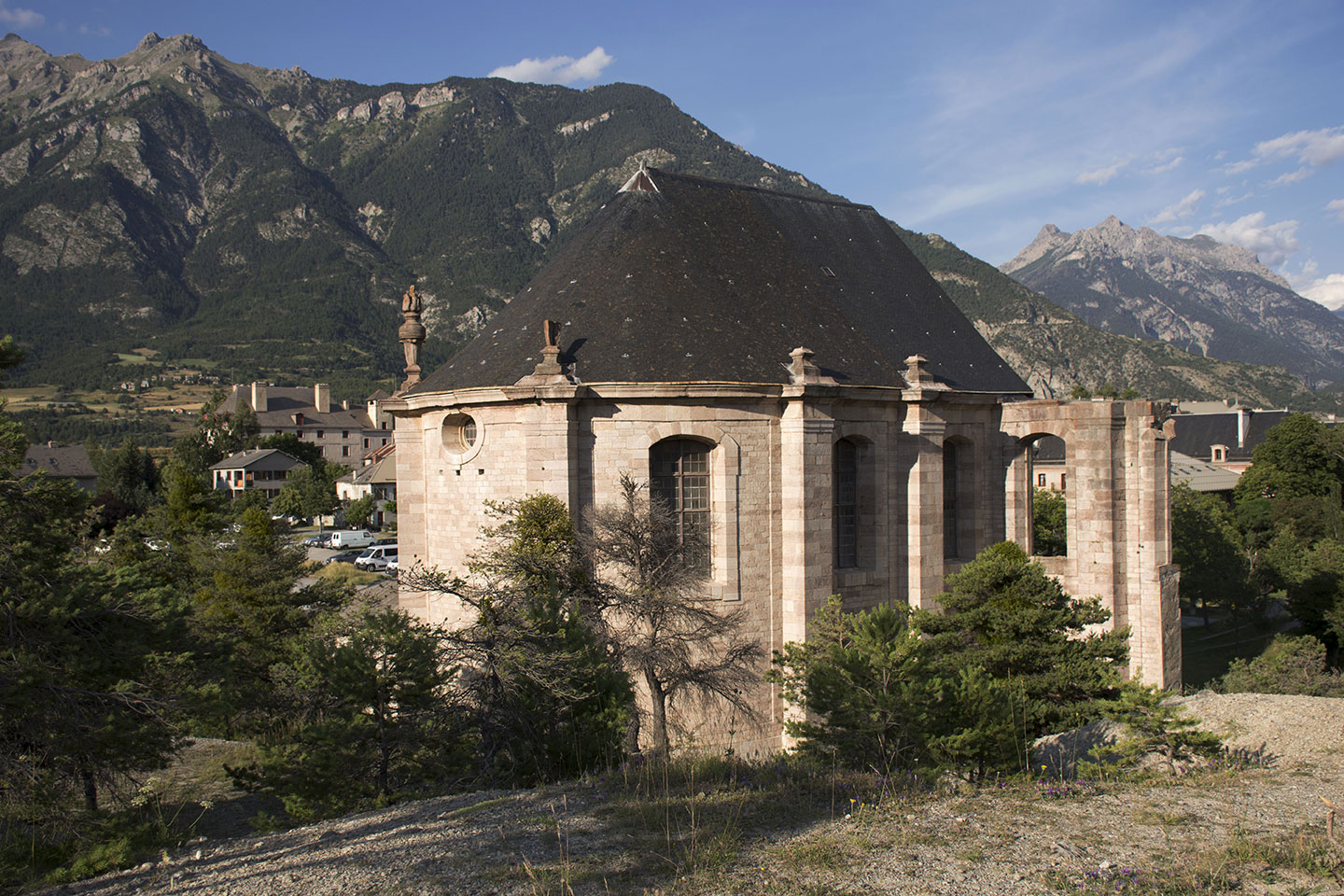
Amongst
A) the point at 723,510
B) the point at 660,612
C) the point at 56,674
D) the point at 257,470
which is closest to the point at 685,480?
the point at 723,510

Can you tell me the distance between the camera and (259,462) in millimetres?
88562

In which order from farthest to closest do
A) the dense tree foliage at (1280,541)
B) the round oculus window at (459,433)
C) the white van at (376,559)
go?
1. the white van at (376,559)
2. the dense tree foliage at (1280,541)
3. the round oculus window at (459,433)

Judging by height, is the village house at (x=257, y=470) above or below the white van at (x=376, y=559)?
above

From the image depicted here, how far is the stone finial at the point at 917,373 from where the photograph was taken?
20.6 m

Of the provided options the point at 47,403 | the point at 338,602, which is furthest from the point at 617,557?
the point at 47,403

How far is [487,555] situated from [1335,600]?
35.5 metres

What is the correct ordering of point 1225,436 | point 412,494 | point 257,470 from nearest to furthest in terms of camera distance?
point 412,494 < point 1225,436 < point 257,470

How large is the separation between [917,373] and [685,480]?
6.35 meters

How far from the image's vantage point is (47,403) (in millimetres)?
124812

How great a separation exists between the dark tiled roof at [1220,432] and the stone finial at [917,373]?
242ft

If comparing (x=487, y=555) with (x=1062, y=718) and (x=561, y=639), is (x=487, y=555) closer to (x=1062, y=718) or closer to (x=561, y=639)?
(x=561, y=639)

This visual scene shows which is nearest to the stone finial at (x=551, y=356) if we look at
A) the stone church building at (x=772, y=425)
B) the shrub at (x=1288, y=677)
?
the stone church building at (x=772, y=425)

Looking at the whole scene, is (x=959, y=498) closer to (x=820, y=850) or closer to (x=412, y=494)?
(x=412, y=494)

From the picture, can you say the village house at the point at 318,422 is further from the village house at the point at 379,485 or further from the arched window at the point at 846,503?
the arched window at the point at 846,503
